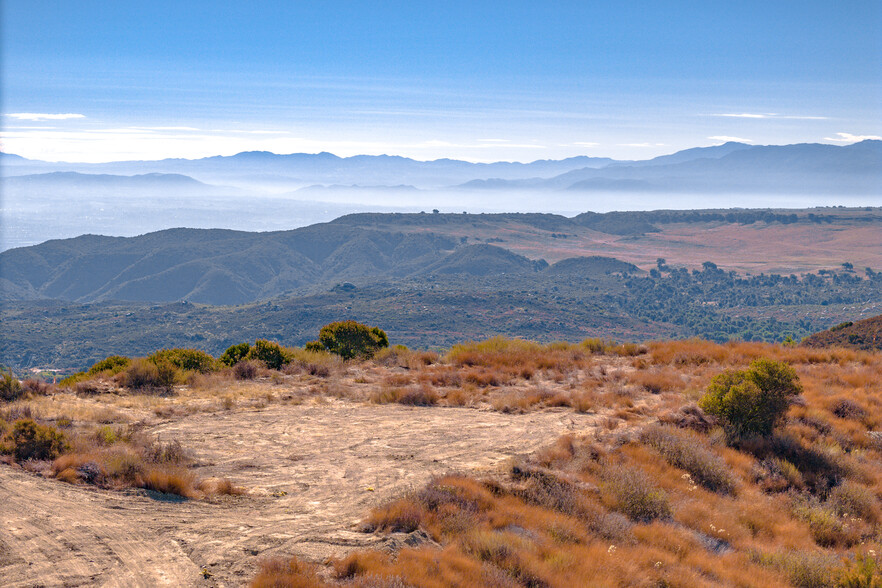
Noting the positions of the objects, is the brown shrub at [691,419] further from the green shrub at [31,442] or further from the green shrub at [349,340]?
the green shrub at [31,442]

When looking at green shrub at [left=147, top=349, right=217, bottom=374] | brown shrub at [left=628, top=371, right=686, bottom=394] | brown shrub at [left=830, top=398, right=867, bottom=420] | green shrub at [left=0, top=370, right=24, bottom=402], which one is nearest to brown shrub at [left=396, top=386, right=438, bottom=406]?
brown shrub at [left=628, top=371, right=686, bottom=394]

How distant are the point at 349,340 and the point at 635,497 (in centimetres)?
1390

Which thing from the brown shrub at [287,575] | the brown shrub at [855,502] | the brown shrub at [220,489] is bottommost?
the brown shrub at [855,502]

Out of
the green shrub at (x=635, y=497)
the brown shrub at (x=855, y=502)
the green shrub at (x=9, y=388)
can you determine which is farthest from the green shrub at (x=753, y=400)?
the green shrub at (x=9, y=388)

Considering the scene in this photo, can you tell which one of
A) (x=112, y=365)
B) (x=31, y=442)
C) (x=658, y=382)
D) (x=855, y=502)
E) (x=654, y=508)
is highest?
(x=31, y=442)

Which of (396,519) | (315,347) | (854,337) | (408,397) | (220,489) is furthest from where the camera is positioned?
(854,337)

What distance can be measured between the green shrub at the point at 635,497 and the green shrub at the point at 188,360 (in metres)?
12.3

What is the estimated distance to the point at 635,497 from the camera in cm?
827

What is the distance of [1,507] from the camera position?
6.71m

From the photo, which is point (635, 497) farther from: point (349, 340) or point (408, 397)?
point (349, 340)

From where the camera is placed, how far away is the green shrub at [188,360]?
641 inches

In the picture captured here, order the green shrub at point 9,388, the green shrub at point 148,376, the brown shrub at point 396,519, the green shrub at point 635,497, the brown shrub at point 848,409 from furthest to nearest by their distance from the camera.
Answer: the green shrub at point 148,376 → the brown shrub at point 848,409 → the green shrub at point 9,388 → the green shrub at point 635,497 → the brown shrub at point 396,519

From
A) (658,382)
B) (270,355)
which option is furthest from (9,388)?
(658,382)

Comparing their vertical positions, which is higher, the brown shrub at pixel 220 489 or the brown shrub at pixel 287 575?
the brown shrub at pixel 287 575
